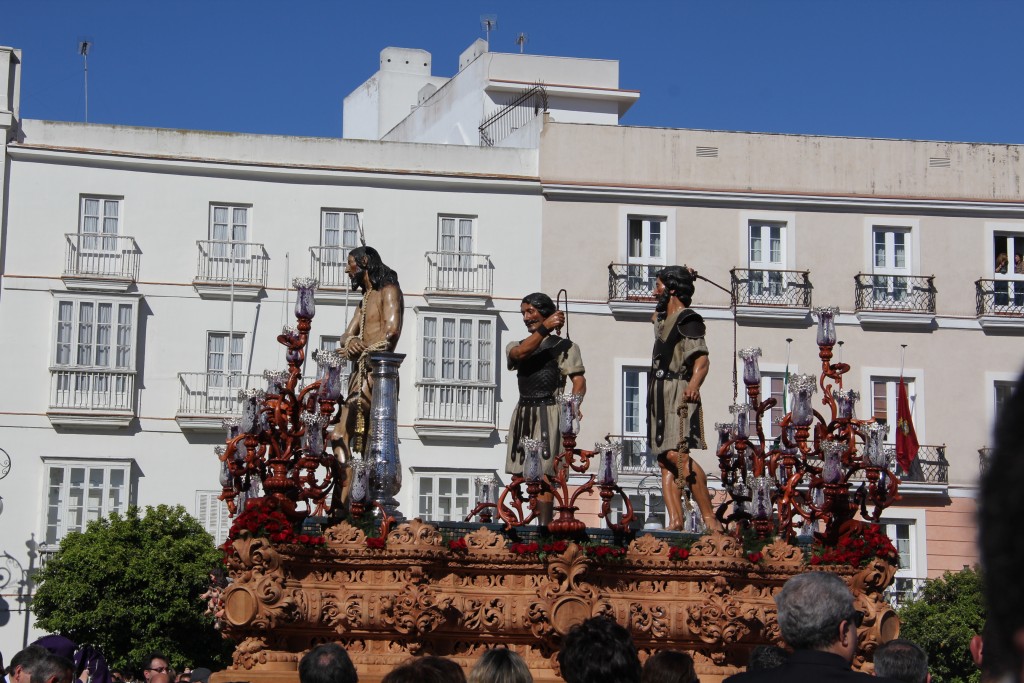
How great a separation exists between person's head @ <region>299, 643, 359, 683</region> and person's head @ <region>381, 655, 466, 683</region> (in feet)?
2.85

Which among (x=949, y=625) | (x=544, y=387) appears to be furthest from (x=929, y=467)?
(x=544, y=387)

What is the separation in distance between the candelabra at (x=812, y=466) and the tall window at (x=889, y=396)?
19.1m

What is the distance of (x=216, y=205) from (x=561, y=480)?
21.7 metres

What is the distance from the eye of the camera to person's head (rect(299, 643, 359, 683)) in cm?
591

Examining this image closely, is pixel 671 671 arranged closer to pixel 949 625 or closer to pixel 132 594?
pixel 132 594

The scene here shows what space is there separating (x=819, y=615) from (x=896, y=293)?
1186 inches

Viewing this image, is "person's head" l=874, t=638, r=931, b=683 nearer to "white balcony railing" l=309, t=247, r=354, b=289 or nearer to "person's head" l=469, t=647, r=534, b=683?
"person's head" l=469, t=647, r=534, b=683

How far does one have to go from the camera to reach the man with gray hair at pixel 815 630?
15.5 feet

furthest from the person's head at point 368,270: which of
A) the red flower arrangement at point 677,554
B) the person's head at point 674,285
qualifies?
the red flower arrangement at point 677,554

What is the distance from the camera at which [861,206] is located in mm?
34031

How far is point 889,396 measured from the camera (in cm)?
3366

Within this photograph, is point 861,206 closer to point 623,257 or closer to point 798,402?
point 623,257

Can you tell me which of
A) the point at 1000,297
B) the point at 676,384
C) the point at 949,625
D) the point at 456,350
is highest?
the point at 1000,297

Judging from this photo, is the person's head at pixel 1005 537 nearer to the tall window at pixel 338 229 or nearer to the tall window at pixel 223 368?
the tall window at pixel 223 368
